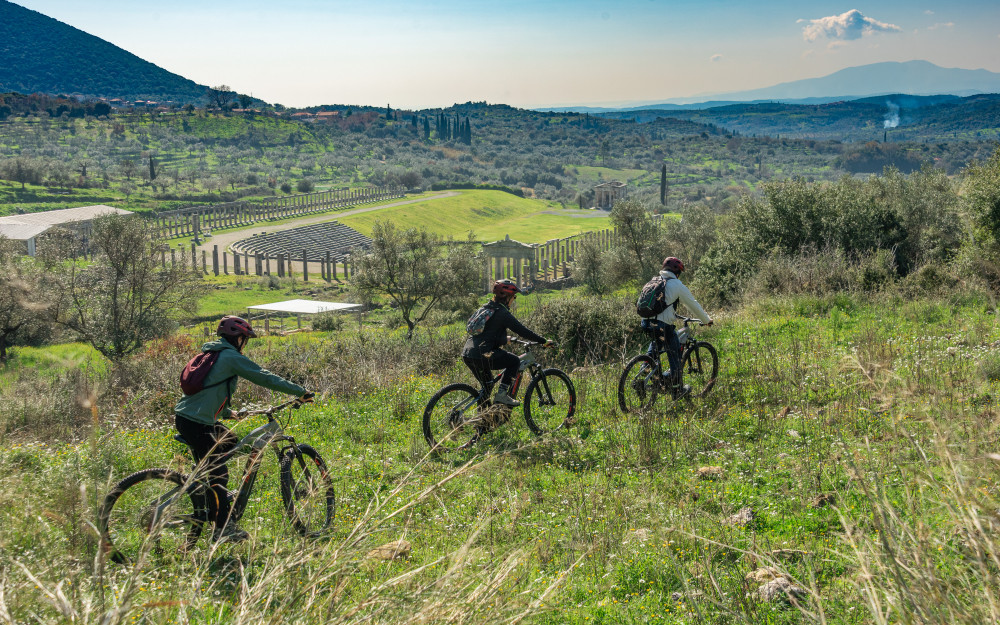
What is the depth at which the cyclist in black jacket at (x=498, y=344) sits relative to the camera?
7.69 metres

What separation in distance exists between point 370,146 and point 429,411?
5309 inches

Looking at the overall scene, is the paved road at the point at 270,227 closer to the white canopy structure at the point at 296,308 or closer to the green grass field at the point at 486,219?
the green grass field at the point at 486,219

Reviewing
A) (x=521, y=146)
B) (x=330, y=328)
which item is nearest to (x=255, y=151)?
(x=521, y=146)

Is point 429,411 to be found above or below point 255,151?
below

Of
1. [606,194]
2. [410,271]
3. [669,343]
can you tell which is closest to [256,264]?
[410,271]

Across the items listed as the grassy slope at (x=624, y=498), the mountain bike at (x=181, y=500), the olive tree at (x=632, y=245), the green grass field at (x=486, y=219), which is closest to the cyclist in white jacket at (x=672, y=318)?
the grassy slope at (x=624, y=498)

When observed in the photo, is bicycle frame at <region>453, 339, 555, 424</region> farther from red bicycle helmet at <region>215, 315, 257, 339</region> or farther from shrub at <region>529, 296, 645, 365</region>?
shrub at <region>529, 296, 645, 365</region>

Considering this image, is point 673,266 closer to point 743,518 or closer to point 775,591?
point 743,518

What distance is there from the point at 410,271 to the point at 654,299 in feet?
75.1

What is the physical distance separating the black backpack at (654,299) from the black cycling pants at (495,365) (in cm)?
172

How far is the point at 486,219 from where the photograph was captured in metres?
81.9

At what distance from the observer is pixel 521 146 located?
17050cm

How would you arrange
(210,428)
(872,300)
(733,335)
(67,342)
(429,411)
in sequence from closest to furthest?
1. (210,428)
2. (429,411)
3. (733,335)
4. (872,300)
5. (67,342)

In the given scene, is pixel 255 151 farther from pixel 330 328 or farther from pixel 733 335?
pixel 733 335
